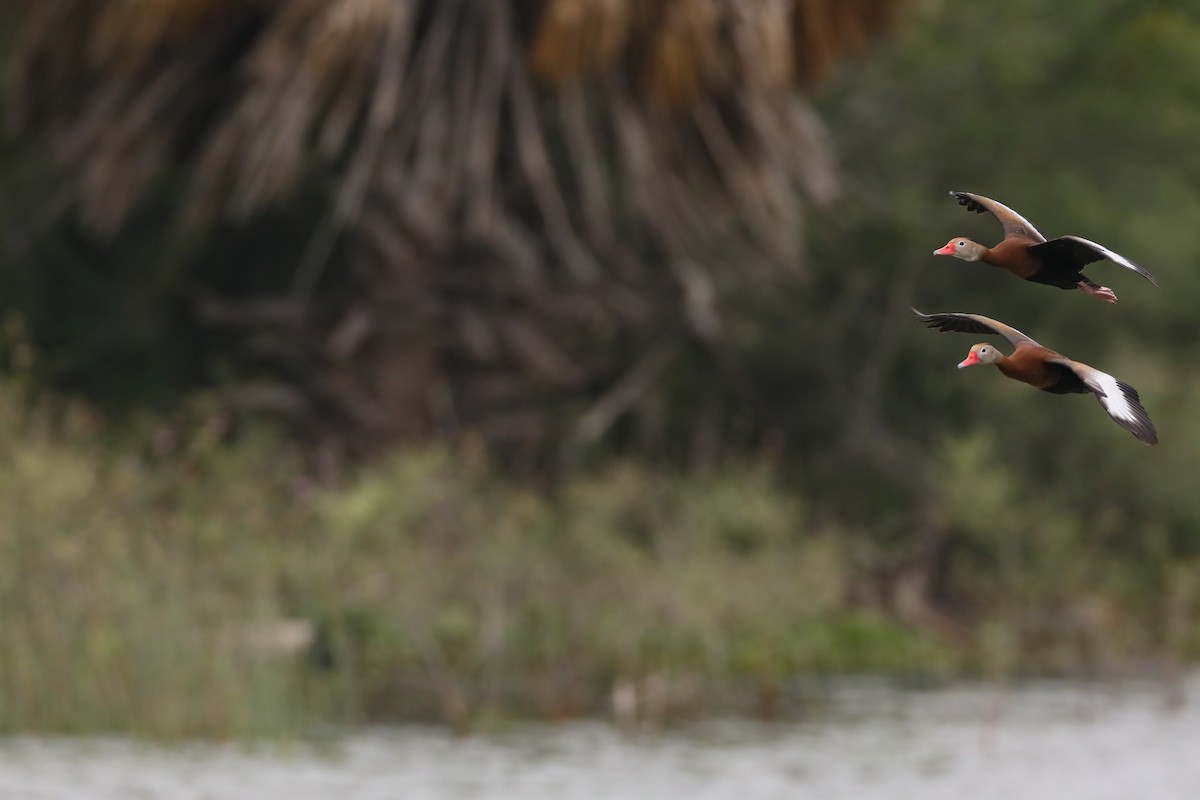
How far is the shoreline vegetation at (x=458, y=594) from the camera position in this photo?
31.4 ft

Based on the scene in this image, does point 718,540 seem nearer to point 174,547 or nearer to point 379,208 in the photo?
point 379,208

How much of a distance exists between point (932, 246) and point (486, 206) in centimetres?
433

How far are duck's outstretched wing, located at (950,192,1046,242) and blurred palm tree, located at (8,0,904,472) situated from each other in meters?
9.30

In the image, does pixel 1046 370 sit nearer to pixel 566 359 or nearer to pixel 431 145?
pixel 431 145

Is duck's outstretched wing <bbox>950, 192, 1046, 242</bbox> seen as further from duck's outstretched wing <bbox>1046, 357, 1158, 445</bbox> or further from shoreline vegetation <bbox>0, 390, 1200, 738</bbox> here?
shoreline vegetation <bbox>0, 390, 1200, 738</bbox>

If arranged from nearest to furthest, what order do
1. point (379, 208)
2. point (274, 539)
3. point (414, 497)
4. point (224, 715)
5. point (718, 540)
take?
point (224, 715), point (274, 539), point (414, 497), point (718, 540), point (379, 208)

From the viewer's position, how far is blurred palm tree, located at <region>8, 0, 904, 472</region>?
13.7m

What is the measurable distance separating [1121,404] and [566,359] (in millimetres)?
11970

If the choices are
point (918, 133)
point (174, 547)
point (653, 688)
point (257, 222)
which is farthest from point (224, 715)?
point (918, 133)

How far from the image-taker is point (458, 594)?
11805 mm

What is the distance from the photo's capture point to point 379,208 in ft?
48.1

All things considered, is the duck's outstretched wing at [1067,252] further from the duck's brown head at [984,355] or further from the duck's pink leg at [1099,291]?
the duck's brown head at [984,355]

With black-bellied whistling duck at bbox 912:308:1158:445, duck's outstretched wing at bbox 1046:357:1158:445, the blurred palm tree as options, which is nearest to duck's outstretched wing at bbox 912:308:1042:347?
black-bellied whistling duck at bbox 912:308:1158:445

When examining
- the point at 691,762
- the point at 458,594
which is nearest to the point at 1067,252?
the point at 691,762
